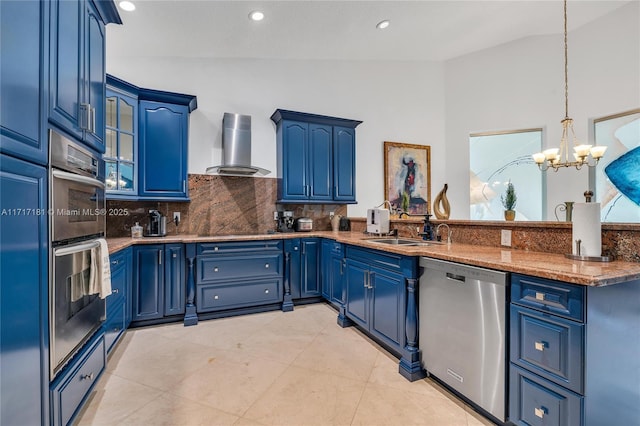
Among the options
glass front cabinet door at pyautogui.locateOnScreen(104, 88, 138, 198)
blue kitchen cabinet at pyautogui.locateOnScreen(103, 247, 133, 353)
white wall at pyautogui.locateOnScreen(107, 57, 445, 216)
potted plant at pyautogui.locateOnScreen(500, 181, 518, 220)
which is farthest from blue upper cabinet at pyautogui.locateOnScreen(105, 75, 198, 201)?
potted plant at pyautogui.locateOnScreen(500, 181, 518, 220)

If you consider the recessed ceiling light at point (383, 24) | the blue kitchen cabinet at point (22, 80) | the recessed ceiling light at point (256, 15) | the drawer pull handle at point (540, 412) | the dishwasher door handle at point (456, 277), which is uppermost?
the recessed ceiling light at point (383, 24)

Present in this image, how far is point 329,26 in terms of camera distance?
3.47 metres

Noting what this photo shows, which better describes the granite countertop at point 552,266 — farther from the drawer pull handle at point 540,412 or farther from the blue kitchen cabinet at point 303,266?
the blue kitchen cabinet at point 303,266

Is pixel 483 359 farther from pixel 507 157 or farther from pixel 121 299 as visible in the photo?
pixel 507 157

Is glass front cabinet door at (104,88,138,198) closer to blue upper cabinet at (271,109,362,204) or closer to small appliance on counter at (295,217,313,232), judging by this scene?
blue upper cabinet at (271,109,362,204)

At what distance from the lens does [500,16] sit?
12.6ft

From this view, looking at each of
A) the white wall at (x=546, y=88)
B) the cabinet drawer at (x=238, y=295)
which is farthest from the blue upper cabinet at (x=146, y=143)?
the white wall at (x=546, y=88)

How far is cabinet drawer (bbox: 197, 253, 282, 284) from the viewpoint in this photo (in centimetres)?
309

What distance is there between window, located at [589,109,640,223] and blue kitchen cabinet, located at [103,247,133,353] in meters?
5.37

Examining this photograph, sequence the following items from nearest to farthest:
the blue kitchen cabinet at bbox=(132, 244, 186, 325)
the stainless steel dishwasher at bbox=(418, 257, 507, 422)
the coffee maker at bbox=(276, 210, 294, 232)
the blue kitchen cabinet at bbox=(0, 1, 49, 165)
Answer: the blue kitchen cabinet at bbox=(0, 1, 49, 165)
the stainless steel dishwasher at bbox=(418, 257, 507, 422)
the blue kitchen cabinet at bbox=(132, 244, 186, 325)
the coffee maker at bbox=(276, 210, 294, 232)

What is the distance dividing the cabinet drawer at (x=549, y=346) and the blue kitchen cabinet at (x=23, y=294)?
207cm

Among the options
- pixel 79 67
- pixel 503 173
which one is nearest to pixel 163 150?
pixel 79 67

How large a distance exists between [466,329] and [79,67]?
→ 8.38ft

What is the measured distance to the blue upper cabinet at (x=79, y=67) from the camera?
129cm
